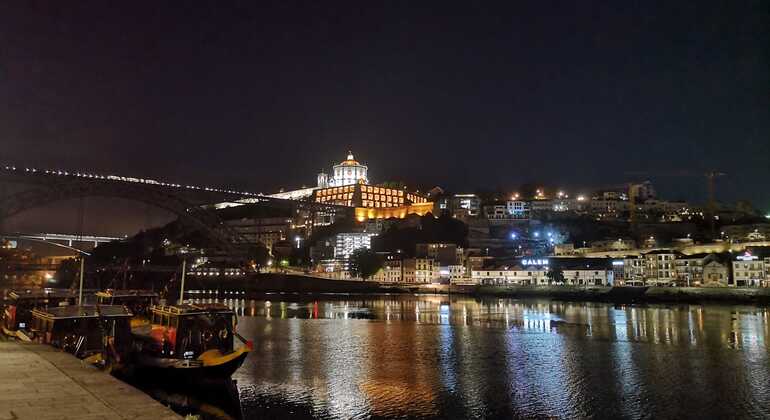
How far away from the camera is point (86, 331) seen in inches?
378

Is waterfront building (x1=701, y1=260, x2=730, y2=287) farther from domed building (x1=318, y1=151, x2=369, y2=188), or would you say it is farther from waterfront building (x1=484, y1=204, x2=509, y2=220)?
domed building (x1=318, y1=151, x2=369, y2=188)

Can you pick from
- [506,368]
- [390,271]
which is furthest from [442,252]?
[506,368]

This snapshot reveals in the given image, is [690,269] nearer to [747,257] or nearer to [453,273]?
[747,257]

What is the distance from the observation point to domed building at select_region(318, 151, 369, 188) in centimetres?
7188

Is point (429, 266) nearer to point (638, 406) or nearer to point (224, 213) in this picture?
A: point (224, 213)

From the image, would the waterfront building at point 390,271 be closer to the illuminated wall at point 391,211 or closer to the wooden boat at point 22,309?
the illuminated wall at point 391,211

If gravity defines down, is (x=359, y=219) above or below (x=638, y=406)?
above

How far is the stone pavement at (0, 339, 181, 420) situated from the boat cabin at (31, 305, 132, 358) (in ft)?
7.86

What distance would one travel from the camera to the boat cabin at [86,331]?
9406mm

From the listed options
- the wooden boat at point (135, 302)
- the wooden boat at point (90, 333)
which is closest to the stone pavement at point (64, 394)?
the wooden boat at point (90, 333)

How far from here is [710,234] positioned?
171 ft

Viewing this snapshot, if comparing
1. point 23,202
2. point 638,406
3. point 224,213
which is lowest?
point 638,406

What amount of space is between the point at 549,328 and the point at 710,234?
4006 centimetres

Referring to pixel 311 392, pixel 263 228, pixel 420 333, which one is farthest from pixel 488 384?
pixel 263 228
